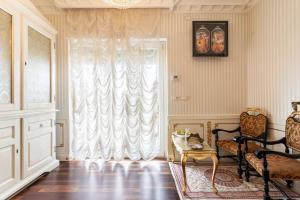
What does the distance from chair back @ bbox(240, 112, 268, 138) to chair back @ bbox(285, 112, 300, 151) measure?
0.65m

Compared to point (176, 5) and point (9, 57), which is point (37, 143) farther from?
point (176, 5)

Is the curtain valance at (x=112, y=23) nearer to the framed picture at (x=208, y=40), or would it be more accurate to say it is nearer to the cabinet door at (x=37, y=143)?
the framed picture at (x=208, y=40)

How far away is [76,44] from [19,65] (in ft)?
5.30

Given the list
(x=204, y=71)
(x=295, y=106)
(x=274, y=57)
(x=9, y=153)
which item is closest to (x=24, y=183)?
(x=9, y=153)

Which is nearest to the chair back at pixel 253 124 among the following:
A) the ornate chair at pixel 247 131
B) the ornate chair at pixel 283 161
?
the ornate chair at pixel 247 131

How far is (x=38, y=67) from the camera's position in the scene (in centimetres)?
388

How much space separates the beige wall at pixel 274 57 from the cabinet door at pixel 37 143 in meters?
4.02

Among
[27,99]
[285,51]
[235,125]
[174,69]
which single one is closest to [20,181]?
[27,99]

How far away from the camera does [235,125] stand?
15.7 feet

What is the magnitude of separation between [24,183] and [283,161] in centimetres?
369

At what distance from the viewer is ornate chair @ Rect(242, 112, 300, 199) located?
262cm

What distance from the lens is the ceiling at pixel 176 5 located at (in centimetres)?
443

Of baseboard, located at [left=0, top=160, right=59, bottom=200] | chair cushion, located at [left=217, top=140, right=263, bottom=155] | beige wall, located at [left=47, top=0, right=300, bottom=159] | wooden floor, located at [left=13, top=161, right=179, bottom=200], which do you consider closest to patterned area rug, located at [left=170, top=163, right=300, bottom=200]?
wooden floor, located at [left=13, top=161, right=179, bottom=200]

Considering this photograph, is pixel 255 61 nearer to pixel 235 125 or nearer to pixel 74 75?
pixel 235 125
